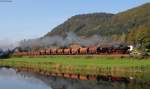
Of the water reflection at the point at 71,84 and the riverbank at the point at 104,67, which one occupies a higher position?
the riverbank at the point at 104,67

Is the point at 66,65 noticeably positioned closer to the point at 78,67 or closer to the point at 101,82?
the point at 78,67

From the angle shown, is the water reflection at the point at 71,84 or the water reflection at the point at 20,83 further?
the water reflection at the point at 20,83

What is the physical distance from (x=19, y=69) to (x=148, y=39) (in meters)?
30.8

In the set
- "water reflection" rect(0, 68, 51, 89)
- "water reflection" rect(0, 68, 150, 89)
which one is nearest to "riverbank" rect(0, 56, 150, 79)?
"water reflection" rect(0, 68, 150, 89)

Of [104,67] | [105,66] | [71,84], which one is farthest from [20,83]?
[105,66]

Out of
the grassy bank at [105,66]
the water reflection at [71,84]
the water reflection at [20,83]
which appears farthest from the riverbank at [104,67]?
the water reflection at [20,83]

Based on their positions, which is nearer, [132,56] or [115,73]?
[115,73]

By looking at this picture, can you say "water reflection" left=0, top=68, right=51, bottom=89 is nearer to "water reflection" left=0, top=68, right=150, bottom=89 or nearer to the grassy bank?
"water reflection" left=0, top=68, right=150, bottom=89

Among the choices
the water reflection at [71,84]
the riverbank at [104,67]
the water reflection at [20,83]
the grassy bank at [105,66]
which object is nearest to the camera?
the water reflection at [71,84]

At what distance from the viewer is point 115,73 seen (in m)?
64.4

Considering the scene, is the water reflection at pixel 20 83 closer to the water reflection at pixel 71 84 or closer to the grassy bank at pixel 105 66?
the water reflection at pixel 71 84

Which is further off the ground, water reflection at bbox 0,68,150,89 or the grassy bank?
the grassy bank

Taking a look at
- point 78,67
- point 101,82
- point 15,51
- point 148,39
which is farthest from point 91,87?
point 15,51

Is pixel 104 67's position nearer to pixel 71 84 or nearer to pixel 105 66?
pixel 105 66
